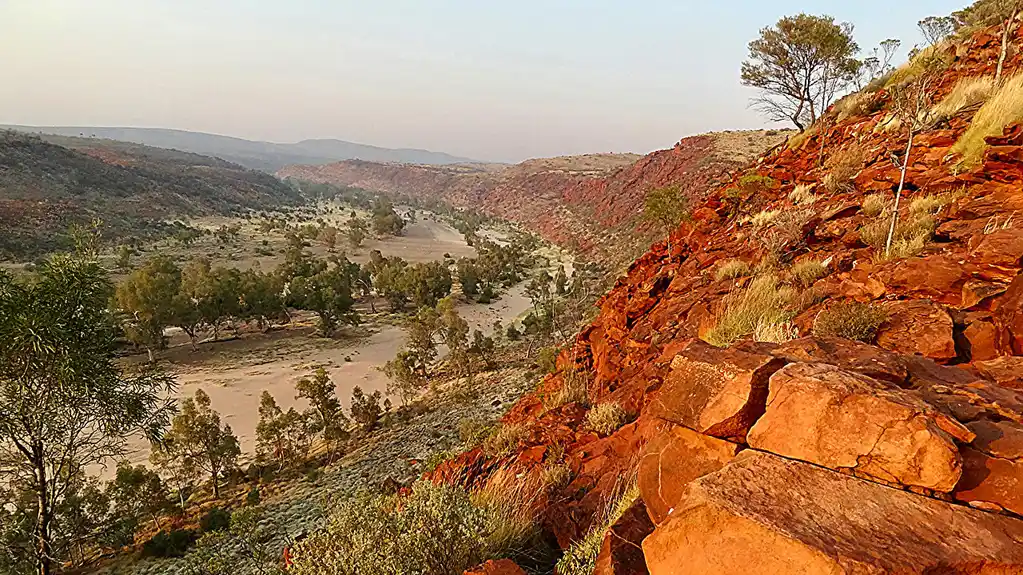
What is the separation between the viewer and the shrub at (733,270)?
842 centimetres

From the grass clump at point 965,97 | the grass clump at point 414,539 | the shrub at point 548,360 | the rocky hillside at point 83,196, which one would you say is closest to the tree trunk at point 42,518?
the grass clump at point 414,539

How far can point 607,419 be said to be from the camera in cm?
614

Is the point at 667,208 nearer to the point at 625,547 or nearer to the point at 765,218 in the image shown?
the point at 765,218

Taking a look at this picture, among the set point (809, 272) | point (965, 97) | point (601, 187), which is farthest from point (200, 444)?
point (601, 187)

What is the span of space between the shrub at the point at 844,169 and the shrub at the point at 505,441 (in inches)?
338

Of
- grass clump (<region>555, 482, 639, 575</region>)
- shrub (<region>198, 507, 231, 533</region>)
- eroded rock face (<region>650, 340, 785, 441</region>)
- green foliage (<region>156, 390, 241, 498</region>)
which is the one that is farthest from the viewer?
green foliage (<region>156, 390, 241, 498</region>)

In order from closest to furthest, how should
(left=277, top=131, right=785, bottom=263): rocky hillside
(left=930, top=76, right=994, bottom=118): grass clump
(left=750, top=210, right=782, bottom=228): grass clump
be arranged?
1. (left=930, top=76, right=994, bottom=118): grass clump
2. (left=750, top=210, right=782, bottom=228): grass clump
3. (left=277, top=131, right=785, bottom=263): rocky hillside

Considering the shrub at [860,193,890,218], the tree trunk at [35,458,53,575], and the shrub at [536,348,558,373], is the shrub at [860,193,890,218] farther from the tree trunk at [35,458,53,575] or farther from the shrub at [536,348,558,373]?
the tree trunk at [35,458,53,575]

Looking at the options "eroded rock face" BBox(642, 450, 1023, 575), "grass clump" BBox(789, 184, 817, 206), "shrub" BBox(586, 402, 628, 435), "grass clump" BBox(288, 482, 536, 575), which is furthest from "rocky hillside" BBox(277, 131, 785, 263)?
"eroded rock face" BBox(642, 450, 1023, 575)

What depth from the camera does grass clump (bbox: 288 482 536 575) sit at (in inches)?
133

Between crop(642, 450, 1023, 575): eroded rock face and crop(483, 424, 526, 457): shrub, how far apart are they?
412cm

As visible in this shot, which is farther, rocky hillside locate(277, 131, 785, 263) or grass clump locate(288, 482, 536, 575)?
rocky hillside locate(277, 131, 785, 263)

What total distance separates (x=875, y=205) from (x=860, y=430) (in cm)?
724

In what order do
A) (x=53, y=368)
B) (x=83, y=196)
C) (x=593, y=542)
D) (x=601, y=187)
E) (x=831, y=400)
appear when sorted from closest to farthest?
(x=831, y=400)
(x=593, y=542)
(x=53, y=368)
(x=83, y=196)
(x=601, y=187)
